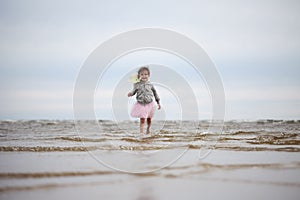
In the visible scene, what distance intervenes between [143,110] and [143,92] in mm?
545

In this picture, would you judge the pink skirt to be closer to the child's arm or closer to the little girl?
the little girl

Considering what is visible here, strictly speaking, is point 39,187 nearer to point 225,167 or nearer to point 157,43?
point 225,167

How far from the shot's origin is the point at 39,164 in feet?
11.1

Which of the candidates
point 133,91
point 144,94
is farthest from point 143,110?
point 133,91

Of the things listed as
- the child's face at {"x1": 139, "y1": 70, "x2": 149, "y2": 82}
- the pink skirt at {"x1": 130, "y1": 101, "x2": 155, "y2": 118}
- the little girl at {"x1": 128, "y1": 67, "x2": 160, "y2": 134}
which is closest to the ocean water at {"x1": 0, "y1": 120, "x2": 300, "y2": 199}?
the pink skirt at {"x1": 130, "y1": 101, "x2": 155, "y2": 118}

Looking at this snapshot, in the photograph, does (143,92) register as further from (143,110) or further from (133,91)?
(143,110)

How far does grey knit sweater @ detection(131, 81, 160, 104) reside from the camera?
9078 mm

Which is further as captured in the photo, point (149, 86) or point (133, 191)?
point (149, 86)

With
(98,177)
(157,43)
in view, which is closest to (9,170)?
(98,177)

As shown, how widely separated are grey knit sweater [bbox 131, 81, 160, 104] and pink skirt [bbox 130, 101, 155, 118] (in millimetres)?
118

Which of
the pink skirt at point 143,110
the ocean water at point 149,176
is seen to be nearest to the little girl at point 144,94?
the pink skirt at point 143,110

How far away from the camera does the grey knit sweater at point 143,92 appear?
908 cm

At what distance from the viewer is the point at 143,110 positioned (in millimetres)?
8922

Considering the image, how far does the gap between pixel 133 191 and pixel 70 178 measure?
707 mm
